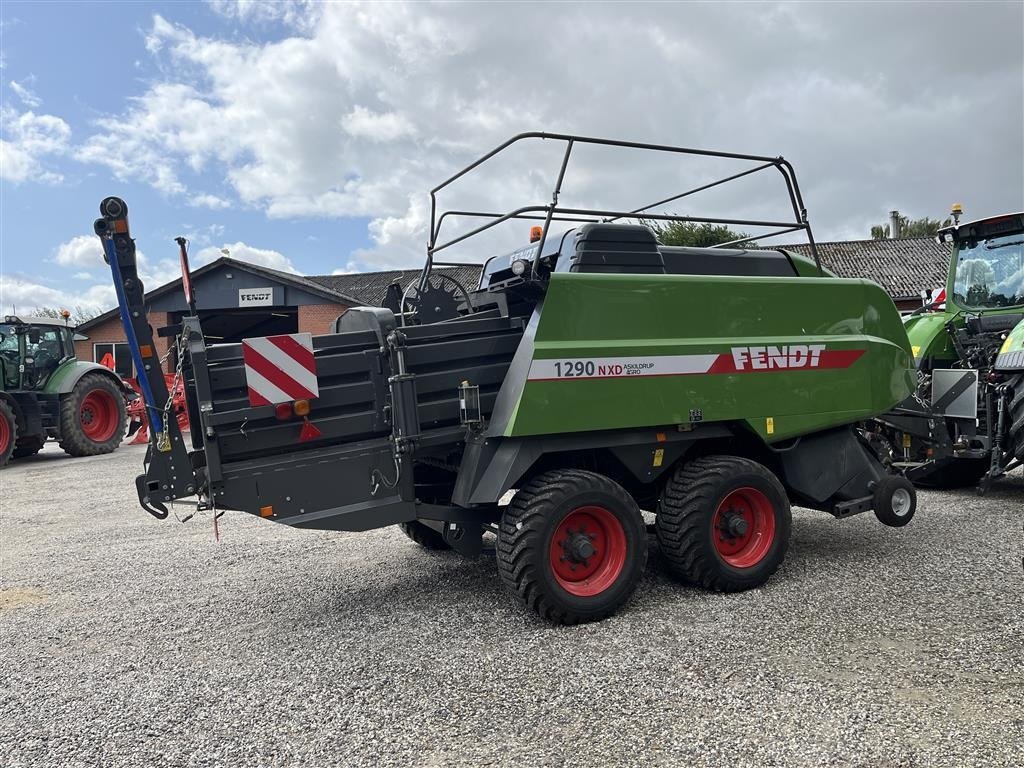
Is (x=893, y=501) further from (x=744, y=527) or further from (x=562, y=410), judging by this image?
(x=562, y=410)

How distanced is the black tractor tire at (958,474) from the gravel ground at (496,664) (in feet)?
5.93

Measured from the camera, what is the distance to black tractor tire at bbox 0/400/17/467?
11820 mm

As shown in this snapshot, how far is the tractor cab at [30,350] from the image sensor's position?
1230cm

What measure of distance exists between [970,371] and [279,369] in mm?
5749

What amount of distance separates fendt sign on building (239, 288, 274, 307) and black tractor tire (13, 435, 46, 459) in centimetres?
1050

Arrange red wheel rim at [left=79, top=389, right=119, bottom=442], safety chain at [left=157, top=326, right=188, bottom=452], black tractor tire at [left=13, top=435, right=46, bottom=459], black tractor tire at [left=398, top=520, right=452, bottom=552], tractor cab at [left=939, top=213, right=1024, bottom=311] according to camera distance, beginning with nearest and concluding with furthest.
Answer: safety chain at [left=157, top=326, right=188, bottom=452] < black tractor tire at [left=398, top=520, right=452, bottom=552] < tractor cab at [left=939, top=213, right=1024, bottom=311] < black tractor tire at [left=13, top=435, right=46, bottom=459] < red wheel rim at [left=79, top=389, right=119, bottom=442]

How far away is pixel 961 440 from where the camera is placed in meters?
6.60

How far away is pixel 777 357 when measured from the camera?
180 inches

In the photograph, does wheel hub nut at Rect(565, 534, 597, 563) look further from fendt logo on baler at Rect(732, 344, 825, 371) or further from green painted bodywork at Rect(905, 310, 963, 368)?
green painted bodywork at Rect(905, 310, 963, 368)

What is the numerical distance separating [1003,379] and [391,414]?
17.4 ft

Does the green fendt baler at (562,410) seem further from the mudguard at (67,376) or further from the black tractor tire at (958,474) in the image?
the mudguard at (67,376)

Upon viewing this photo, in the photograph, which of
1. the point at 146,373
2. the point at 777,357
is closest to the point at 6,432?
the point at 146,373

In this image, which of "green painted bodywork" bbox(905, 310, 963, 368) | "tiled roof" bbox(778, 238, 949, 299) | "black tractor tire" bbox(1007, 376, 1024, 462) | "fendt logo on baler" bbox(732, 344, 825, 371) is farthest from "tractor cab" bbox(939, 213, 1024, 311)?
"tiled roof" bbox(778, 238, 949, 299)

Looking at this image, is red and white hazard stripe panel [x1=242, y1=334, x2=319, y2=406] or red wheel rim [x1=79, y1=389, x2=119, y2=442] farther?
red wheel rim [x1=79, y1=389, x2=119, y2=442]
